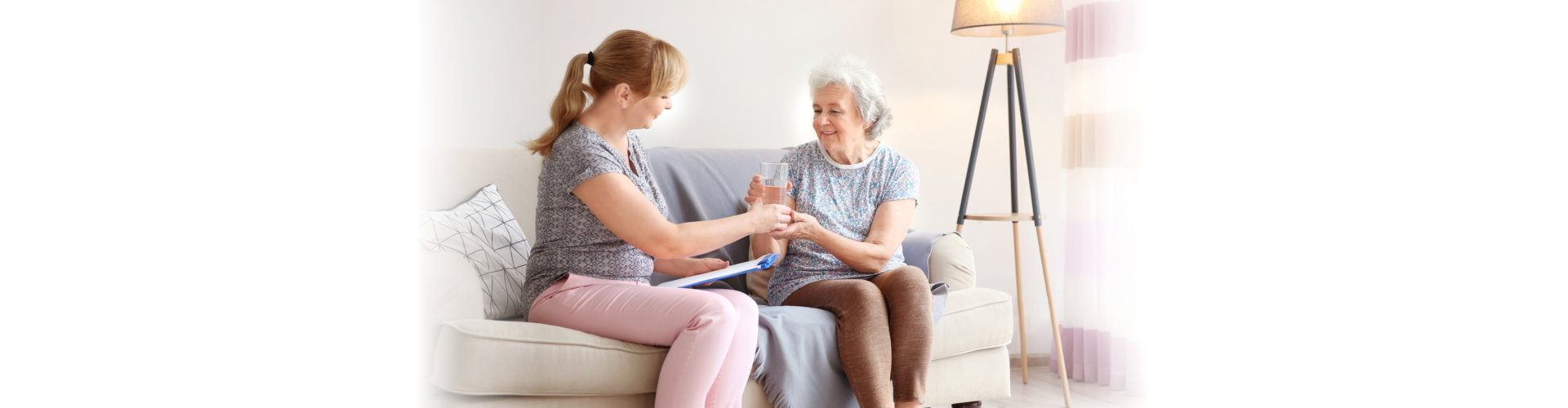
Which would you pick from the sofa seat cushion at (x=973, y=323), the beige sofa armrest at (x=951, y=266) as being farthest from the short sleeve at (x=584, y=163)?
the beige sofa armrest at (x=951, y=266)

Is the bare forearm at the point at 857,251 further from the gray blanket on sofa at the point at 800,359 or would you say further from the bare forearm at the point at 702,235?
the bare forearm at the point at 702,235

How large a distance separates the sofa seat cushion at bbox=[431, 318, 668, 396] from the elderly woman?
1.33 feet

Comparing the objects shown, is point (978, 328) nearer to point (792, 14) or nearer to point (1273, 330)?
point (1273, 330)

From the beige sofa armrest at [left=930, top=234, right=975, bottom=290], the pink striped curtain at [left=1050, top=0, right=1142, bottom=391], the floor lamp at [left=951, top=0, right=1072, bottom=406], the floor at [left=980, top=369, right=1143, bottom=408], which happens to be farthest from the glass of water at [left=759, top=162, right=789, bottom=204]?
the pink striped curtain at [left=1050, top=0, right=1142, bottom=391]

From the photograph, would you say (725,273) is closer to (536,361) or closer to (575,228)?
(575,228)

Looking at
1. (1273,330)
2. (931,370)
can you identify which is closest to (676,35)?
(931,370)

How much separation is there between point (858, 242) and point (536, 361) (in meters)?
0.74

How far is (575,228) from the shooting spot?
1622 mm

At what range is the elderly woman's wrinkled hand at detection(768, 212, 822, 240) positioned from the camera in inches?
72.4

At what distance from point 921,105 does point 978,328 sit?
3.88 feet

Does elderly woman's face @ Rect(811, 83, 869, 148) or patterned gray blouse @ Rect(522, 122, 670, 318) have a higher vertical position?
elderly woman's face @ Rect(811, 83, 869, 148)

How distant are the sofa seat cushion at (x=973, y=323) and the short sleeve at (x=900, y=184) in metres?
0.24

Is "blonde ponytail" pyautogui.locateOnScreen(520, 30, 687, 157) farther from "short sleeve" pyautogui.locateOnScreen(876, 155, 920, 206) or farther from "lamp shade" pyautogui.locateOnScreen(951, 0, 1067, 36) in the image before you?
"lamp shade" pyautogui.locateOnScreen(951, 0, 1067, 36)

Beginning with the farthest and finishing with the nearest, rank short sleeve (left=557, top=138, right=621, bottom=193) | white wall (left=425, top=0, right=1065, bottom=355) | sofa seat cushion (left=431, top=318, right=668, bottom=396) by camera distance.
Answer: white wall (left=425, top=0, right=1065, bottom=355), short sleeve (left=557, top=138, right=621, bottom=193), sofa seat cushion (left=431, top=318, right=668, bottom=396)
